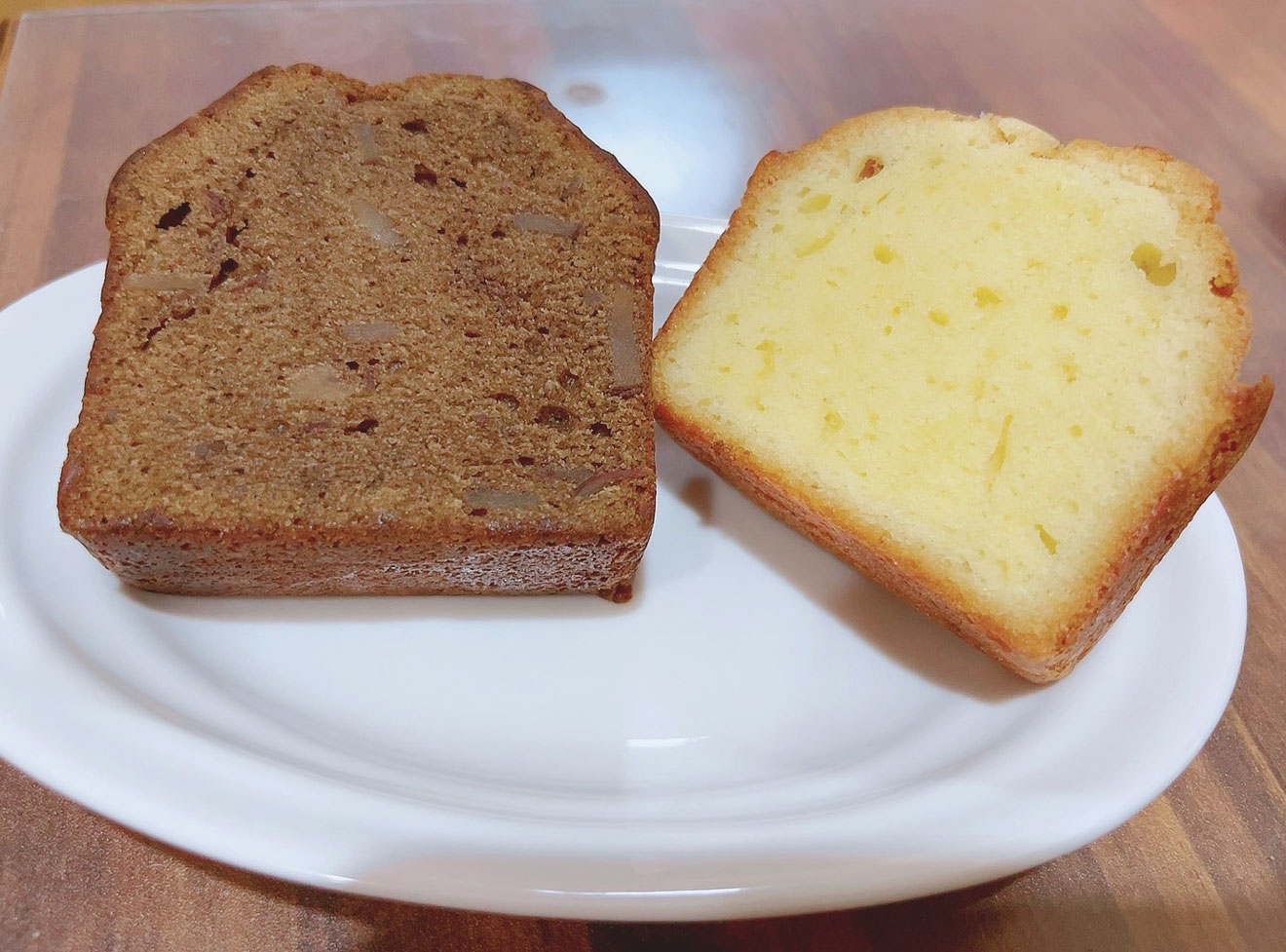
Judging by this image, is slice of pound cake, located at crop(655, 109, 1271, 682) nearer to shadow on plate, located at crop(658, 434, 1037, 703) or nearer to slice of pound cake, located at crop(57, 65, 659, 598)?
shadow on plate, located at crop(658, 434, 1037, 703)

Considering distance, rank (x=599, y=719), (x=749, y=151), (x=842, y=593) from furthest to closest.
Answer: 1. (x=749, y=151)
2. (x=842, y=593)
3. (x=599, y=719)

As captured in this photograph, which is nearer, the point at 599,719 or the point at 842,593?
the point at 599,719

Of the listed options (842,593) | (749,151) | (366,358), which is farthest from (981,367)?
(749,151)

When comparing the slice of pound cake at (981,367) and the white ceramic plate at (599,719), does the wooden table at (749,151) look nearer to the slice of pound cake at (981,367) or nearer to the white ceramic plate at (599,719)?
the white ceramic plate at (599,719)

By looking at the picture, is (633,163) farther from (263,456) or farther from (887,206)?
(263,456)

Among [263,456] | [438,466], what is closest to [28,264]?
[263,456]

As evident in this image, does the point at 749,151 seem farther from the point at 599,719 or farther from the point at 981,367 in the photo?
the point at 599,719
